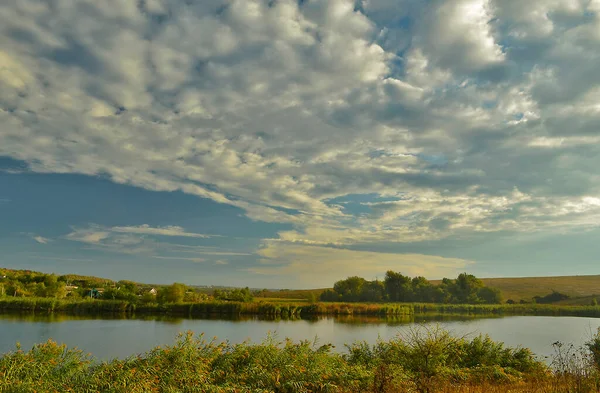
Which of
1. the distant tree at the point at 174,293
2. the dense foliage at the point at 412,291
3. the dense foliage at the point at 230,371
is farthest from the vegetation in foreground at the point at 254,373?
the dense foliage at the point at 412,291

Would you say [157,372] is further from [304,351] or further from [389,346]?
[389,346]

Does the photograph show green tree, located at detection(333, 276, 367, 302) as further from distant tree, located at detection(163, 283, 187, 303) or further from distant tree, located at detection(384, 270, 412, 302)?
distant tree, located at detection(163, 283, 187, 303)

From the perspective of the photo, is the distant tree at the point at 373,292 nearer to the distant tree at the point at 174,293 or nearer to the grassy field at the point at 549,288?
the grassy field at the point at 549,288

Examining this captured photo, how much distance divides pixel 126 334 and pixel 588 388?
29.8m

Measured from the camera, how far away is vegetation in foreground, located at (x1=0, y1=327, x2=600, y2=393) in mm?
8391

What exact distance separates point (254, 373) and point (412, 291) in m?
72.6

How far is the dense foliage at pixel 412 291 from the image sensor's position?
7488 cm

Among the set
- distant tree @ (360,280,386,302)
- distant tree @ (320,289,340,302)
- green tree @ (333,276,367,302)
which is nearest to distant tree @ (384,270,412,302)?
distant tree @ (360,280,386,302)

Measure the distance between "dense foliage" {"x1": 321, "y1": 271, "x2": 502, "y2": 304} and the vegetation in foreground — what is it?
65.9 metres

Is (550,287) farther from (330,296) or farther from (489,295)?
(330,296)

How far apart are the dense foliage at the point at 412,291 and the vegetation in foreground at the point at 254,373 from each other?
2595 inches

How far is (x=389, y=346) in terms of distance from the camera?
14719 millimetres

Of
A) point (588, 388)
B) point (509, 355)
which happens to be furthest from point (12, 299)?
point (588, 388)

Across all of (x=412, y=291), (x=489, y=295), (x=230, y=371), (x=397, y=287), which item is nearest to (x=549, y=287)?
(x=489, y=295)
